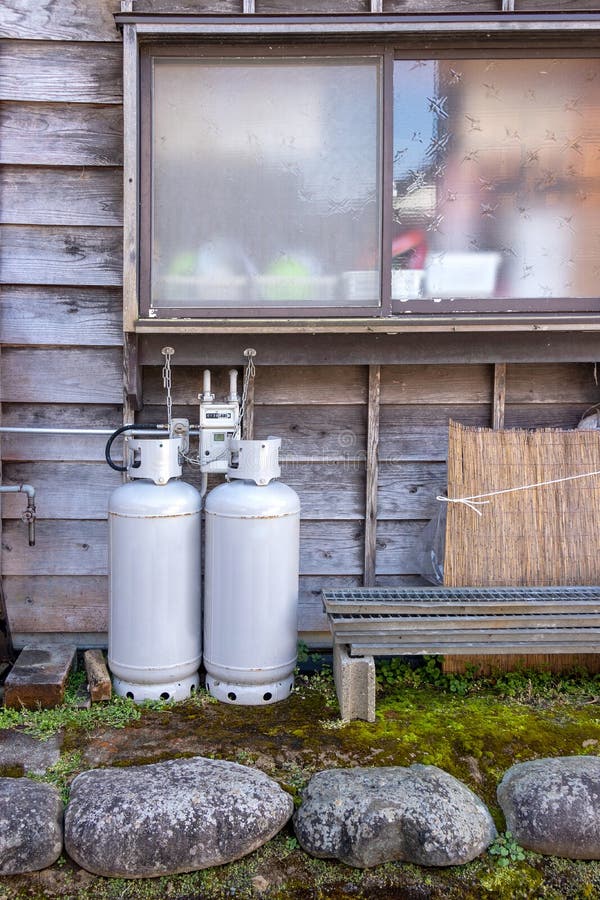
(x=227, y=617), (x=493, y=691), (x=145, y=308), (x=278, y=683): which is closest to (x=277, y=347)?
(x=145, y=308)

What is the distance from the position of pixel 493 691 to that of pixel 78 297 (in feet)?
11.4

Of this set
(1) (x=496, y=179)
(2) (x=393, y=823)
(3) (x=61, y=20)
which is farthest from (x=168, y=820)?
(3) (x=61, y=20)

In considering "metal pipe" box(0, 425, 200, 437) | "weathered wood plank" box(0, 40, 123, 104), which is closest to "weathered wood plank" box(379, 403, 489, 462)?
"metal pipe" box(0, 425, 200, 437)

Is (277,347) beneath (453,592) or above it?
above

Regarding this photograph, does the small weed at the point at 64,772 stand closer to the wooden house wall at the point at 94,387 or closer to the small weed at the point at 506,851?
the wooden house wall at the point at 94,387

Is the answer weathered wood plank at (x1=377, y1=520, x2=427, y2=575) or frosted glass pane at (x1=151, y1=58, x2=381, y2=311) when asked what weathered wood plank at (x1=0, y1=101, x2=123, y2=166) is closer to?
frosted glass pane at (x1=151, y1=58, x2=381, y2=311)

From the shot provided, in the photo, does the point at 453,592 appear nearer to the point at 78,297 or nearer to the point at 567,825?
the point at 567,825

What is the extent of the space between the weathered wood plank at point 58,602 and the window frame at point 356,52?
5.70ft

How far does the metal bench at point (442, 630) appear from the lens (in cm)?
380

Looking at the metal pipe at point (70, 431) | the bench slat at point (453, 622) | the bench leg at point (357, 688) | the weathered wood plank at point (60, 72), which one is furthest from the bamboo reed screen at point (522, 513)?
the weathered wood plank at point (60, 72)

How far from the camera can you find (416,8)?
432 centimetres

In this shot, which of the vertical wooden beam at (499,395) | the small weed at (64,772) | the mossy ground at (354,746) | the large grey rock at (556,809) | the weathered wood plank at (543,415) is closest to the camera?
the mossy ground at (354,746)

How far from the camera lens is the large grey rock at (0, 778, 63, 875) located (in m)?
2.79

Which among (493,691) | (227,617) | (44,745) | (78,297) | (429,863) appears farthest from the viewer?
(78,297)
